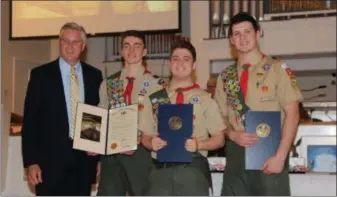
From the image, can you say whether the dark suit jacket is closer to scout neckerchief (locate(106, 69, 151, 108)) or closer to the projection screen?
scout neckerchief (locate(106, 69, 151, 108))

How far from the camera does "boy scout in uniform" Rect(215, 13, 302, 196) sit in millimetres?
2221

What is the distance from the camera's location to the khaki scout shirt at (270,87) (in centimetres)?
223

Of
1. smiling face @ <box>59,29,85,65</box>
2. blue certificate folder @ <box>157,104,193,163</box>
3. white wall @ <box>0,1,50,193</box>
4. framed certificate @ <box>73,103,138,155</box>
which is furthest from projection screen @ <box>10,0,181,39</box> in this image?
blue certificate folder @ <box>157,104,193,163</box>

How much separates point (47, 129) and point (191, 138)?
858 millimetres

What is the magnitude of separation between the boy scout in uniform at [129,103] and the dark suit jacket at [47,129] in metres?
0.25

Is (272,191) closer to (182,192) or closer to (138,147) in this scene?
(182,192)

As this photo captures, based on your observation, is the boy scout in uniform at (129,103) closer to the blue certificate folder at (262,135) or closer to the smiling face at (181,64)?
the smiling face at (181,64)

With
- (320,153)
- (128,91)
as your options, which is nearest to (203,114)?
(128,91)

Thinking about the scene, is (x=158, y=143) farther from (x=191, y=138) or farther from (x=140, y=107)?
(x=140, y=107)

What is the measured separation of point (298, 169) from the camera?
3293mm

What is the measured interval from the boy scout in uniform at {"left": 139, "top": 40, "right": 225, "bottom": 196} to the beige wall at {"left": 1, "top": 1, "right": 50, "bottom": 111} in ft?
15.2

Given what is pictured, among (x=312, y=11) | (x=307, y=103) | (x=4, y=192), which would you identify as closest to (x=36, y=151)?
(x=4, y=192)

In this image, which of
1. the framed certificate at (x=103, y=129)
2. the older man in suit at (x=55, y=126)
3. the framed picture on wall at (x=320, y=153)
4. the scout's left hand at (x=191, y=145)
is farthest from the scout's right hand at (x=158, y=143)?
the framed picture on wall at (x=320, y=153)

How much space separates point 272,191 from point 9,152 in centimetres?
225
